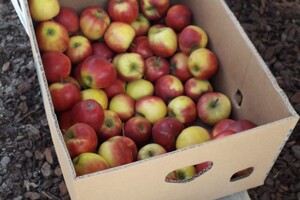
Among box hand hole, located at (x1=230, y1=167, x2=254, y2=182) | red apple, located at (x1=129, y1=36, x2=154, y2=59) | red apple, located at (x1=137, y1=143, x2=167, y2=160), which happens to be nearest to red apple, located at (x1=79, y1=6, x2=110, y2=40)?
red apple, located at (x1=129, y1=36, x2=154, y2=59)

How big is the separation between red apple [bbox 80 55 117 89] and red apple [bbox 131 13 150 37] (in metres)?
0.22

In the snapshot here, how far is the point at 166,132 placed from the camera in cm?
123

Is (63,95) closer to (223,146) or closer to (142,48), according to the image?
(142,48)

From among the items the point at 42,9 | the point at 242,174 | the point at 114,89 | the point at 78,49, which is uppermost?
the point at 42,9

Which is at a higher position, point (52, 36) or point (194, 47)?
point (52, 36)

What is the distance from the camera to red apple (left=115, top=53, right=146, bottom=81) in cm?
136

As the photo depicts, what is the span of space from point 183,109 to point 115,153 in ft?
0.89

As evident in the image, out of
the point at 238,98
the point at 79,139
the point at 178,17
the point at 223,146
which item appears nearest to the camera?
the point at 223,146

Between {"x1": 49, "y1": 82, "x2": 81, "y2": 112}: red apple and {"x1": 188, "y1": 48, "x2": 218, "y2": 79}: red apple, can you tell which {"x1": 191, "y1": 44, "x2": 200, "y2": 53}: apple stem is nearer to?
{"x1": 188, "y1": 48, "x2": 218, "y2": 79}: red apple

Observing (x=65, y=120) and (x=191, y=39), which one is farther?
(x=191, y=39)

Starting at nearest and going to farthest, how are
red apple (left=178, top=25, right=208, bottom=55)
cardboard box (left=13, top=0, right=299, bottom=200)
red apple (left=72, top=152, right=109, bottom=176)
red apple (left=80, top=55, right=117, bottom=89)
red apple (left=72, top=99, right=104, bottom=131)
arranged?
cardboard box (left=13, top=0, right=299, bottom=200)
red apple (left=72, top=152, right=109, bottom=176)
red apple (left=72, top=99, right=104, bottom=131)
red apple (left=80, top=55, right=117, bottom=89)
red apple (left=178, top=25, right=208, bottom=55)

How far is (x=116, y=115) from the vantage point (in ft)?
4.27

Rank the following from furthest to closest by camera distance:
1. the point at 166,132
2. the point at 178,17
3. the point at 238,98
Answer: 1. the point at 178,17
2. the point at 238,98
3. the point at 166,132

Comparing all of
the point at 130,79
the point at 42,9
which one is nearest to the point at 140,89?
the point at 130,79
